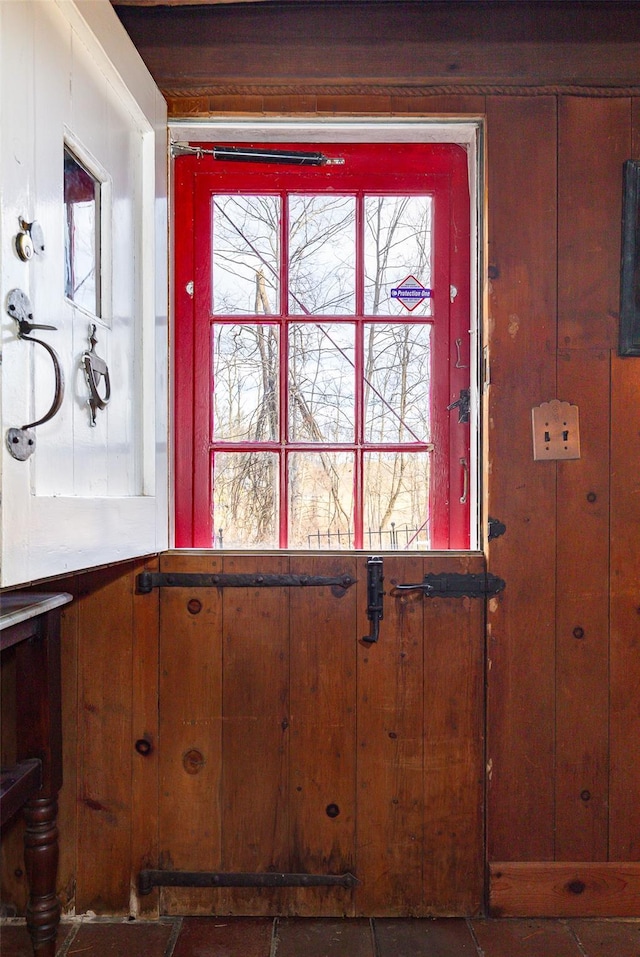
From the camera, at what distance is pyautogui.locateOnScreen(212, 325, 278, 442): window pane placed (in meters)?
1.74

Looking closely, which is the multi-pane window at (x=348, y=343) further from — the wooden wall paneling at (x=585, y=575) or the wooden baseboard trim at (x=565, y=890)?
the wooden baseboard trim at (x=565, y=890)

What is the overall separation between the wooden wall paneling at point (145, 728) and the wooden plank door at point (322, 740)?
0.02 meters

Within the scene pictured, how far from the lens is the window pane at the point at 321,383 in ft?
5.69

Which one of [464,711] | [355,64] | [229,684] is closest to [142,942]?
[229,684]

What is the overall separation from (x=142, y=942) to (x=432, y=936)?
0.66 meters

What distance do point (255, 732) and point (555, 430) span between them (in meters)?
1.02

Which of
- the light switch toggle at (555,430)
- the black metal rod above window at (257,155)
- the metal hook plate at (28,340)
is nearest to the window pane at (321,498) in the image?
the light switch toggle at (555,430)

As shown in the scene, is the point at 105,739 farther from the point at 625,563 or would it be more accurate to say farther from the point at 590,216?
the point at 590,216

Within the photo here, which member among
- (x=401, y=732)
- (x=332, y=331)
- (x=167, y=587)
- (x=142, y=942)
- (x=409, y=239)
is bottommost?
(x=142, y=942)

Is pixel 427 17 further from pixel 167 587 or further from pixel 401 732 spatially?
pixel 401 732

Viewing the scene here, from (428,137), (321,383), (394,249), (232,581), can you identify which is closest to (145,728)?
(232,581)

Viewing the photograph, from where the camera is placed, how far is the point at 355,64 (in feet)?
5.40

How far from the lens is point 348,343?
5.68 feet

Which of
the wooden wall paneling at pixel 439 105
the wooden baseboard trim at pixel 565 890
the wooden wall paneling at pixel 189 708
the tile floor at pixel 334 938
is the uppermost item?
the wooden wall paneling at pixel 439 105
